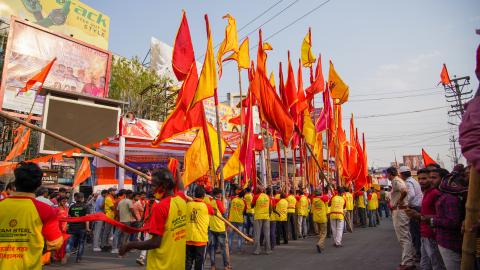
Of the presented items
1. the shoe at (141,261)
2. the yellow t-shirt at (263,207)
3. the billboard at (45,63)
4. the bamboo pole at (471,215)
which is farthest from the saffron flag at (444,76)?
the billboard at (45,63)

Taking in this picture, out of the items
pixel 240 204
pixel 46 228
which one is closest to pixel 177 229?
pixel 46 228

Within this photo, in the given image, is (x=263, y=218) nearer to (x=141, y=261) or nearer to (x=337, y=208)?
(x=337, y=208)

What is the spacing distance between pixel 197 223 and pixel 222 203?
158 cm

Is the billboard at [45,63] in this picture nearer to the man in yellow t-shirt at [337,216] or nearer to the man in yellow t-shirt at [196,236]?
the man in yellow t-shirt at [196,236]

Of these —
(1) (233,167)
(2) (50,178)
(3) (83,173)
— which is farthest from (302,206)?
(2) (50,178)

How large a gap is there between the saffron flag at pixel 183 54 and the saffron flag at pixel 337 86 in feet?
25.5

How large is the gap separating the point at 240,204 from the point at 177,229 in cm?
653

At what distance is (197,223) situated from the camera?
553 cm

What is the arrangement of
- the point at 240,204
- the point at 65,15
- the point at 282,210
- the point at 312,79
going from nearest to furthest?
1. the point at 240,204
2. the point at 282,210
3. the point at 312,79
4. the point at 65,15

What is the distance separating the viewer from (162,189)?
10.4 feet

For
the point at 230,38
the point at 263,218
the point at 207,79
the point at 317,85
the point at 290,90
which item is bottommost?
the point at 263,218

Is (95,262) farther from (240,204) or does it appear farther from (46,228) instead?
(46,228)

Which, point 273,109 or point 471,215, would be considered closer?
point 471,215

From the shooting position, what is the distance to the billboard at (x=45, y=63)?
1997 centimetres
